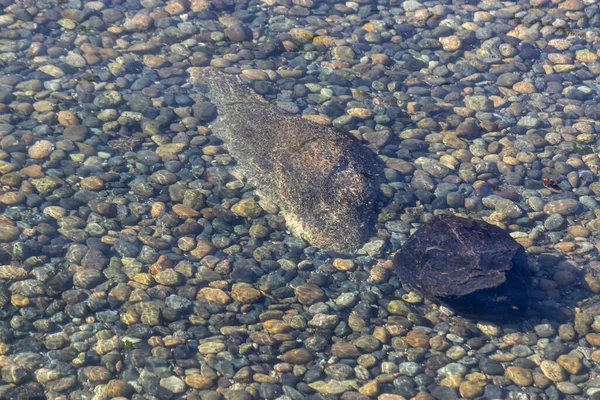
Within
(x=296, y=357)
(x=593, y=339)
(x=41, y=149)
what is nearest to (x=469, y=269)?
(x=593, y=339)

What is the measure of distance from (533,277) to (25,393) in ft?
12.7

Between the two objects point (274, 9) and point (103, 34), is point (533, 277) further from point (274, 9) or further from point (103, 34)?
point (103, 34)

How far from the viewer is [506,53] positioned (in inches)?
304

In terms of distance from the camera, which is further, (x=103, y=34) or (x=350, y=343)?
(x=103, y=34)

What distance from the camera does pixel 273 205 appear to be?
19.2 ft

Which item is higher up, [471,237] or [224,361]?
[471,237]

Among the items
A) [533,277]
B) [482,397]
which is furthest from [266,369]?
[533,277]

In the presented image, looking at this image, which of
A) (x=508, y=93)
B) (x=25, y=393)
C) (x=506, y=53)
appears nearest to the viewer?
(x=25, y=393)

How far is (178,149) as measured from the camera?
20.9 ft

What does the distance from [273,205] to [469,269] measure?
1.83 meters

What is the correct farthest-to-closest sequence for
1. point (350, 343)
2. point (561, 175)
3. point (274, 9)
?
1. point (274, 9)
2. point (561, 175)
3. point (350, 343)

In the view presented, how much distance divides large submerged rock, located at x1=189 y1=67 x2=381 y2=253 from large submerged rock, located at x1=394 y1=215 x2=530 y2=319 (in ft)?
2.06

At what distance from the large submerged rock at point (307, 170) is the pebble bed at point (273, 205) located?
0.50 feet

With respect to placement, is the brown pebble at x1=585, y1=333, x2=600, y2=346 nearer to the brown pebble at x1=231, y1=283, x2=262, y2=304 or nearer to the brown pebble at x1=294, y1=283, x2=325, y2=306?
the brown pebble at x1=294, y1=283, x2=325, y2=306
